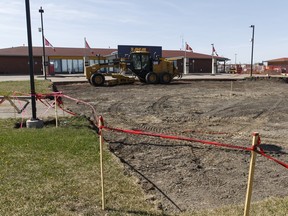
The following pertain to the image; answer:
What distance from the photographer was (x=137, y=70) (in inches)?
1127

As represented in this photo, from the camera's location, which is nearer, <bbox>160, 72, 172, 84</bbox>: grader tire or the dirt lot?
the dirt lot

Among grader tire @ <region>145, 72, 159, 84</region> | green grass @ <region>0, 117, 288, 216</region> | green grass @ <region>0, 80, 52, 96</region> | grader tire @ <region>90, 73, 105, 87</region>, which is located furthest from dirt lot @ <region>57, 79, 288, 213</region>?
grader tire @ <region>145, 72, 159, 84</region>

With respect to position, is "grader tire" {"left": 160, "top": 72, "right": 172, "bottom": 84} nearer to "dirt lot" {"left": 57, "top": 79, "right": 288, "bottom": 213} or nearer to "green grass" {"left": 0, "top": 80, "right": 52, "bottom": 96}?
"green grass" {"left": 0, "top": 80, "right": 52, "bottom": 96}

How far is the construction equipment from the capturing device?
27203 mm

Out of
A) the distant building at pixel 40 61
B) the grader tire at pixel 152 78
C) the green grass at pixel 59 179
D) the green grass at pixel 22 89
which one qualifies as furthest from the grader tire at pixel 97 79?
the distant building at pixel 40 61

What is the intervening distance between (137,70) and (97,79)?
3883 mm

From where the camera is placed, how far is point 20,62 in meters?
54.1

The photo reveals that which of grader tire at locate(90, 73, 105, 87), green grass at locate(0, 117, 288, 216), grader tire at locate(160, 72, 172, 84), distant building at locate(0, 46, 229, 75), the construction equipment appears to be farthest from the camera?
distant building at locate(0, 46, 229, 75)

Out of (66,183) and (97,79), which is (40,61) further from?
(66,183)

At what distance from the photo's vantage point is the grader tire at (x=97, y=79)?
26.8m

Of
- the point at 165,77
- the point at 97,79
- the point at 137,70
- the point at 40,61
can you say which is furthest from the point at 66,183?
the point at 40,61

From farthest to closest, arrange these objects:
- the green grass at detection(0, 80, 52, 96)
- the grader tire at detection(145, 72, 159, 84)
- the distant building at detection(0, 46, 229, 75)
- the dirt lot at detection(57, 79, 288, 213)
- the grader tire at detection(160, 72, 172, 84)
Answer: the distant building at detection(0, 46, 229, 75) < the grader tire at detection(160, 72, 172, 84) < the grader tire at detection(145, 72, 159, 84) < the green grass at detection(0, 80, 52, 96) < the dirt lot at detection(57, 79, 288, 213)

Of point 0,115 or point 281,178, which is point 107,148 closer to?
point 281,178

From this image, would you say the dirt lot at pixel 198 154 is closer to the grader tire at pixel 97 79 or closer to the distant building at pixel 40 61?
the grader tire at pixel 97 79
